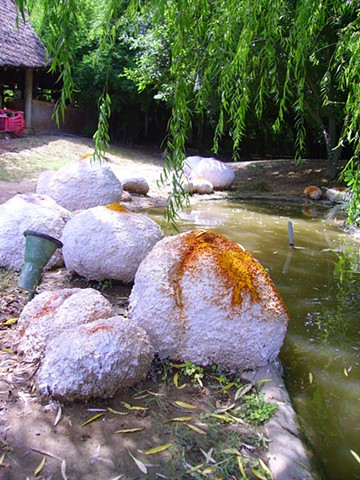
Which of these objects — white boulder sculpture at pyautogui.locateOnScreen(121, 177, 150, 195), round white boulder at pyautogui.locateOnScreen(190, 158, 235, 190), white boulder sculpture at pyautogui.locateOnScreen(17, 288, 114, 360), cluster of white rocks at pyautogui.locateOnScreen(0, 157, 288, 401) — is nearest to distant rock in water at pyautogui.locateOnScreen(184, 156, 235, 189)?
round white boulder at pyautogui.locateOnScreen(190, 158, 235, 190)

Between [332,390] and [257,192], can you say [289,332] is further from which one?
[257,192]

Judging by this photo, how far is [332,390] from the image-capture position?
2975mm

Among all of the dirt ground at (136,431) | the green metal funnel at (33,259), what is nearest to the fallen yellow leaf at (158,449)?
the dirt ground at (136,431)

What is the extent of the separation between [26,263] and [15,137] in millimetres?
12738

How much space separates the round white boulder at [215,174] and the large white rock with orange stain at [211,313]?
10.3m

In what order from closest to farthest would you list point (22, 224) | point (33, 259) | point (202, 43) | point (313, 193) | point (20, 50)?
point (202, 43) < point (33, 259) < point (22, 224) < point (313, 193) < point (20, 50)

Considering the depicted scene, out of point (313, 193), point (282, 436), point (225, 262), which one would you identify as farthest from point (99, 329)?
point (313, 193)

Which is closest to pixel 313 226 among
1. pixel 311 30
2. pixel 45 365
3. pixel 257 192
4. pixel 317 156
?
pixel 257 192

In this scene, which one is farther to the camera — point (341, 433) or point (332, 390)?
point (332, 390)

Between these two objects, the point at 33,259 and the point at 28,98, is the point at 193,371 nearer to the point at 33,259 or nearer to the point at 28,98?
the point at 33,259

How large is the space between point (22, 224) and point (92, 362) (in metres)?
2.44

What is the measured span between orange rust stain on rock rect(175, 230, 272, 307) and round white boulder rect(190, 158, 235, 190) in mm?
10014

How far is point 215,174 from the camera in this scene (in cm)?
1324

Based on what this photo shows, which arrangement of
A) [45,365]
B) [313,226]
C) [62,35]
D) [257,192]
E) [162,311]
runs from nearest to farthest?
[62,35]
[45,365]
[162,311]
[313,226]
[257,192]
